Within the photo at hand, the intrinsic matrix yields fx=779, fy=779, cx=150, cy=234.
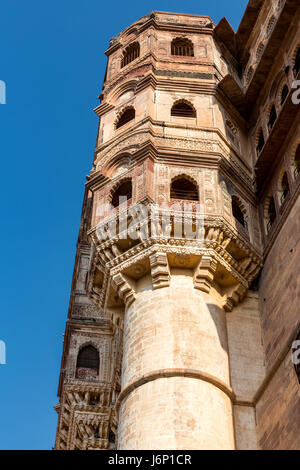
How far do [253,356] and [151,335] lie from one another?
7.53 ft

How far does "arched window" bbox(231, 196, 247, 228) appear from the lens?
17.8 m

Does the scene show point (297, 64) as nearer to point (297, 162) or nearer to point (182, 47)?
point (297, 162)

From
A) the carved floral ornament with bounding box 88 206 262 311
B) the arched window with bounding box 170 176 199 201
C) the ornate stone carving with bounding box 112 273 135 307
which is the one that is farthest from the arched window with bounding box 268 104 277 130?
the ornate stone carving with bounding box 112 273 135 307

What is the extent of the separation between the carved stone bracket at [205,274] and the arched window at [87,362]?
7.36 metres

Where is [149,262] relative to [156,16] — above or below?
below

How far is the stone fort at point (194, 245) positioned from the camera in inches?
556

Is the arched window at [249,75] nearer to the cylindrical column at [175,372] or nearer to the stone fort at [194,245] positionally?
→ the stone fort at [194,245]

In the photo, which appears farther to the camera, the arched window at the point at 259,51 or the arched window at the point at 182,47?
the arched window at the point at 182,47

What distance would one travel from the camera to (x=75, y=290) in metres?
23.5

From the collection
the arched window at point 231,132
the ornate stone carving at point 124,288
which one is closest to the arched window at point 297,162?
the arched window at point 231,132

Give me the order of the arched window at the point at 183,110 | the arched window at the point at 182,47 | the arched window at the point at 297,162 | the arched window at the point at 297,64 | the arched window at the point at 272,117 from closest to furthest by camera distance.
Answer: the arched window at the point at 297,162
the arched window at the point at 297,64
the arched window at the point at 272,117
the arched window at the point at 183,110
the arched window at the point at 182,47

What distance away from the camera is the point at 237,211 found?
18.0 m
